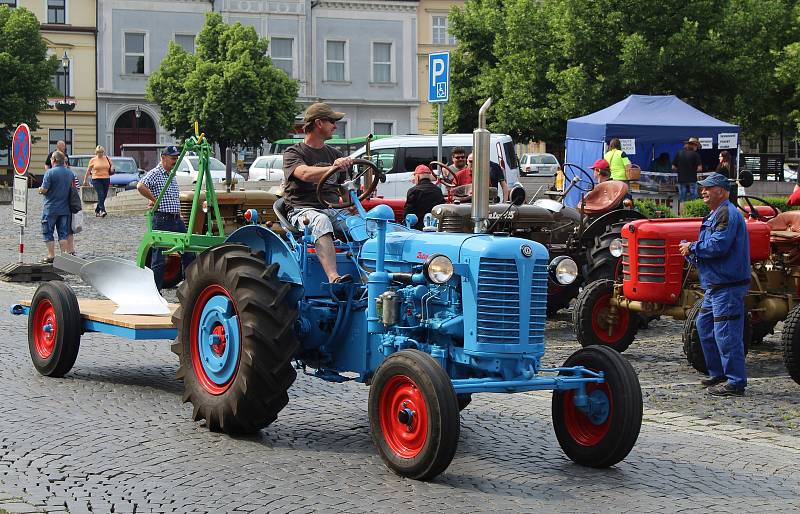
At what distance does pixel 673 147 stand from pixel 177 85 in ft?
94.2

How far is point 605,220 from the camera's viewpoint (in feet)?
49.5

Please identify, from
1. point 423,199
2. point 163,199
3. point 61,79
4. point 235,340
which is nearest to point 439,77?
point 423,199

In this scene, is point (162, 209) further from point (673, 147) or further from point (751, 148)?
point (751, 148)

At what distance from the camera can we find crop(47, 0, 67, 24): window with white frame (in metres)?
61.8

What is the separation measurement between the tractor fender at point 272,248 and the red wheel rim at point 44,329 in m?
2.27

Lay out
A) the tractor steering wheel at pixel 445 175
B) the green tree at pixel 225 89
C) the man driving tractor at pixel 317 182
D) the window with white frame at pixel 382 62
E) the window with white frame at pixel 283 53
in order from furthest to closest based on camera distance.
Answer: the window with white frame at pixel 382 62
the window with white frame at pixel 283 53
the green tree at pixel 225 89
the tractor steering wheel at pixel 445 175
the man driving tractor at pixel 317 182

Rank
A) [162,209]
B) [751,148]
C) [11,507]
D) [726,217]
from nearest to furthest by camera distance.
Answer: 1. [11,507]
2. [726,217]
3. [162,209]
4. [751,148]

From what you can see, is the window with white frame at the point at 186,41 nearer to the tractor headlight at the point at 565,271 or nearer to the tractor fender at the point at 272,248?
the tractor fender at the point at 272,248

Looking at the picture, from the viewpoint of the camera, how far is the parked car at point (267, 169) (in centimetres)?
4222

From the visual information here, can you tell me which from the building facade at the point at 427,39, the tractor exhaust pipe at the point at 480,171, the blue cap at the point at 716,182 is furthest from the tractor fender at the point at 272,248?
the building facade at the point at 427,39

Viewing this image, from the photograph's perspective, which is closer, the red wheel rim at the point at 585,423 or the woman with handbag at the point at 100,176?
the red wheel rim at the point at 585,423

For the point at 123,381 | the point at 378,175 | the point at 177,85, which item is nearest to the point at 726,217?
the point at 378,175

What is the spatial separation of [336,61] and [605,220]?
165 ft

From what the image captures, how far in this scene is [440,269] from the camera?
742 cm
